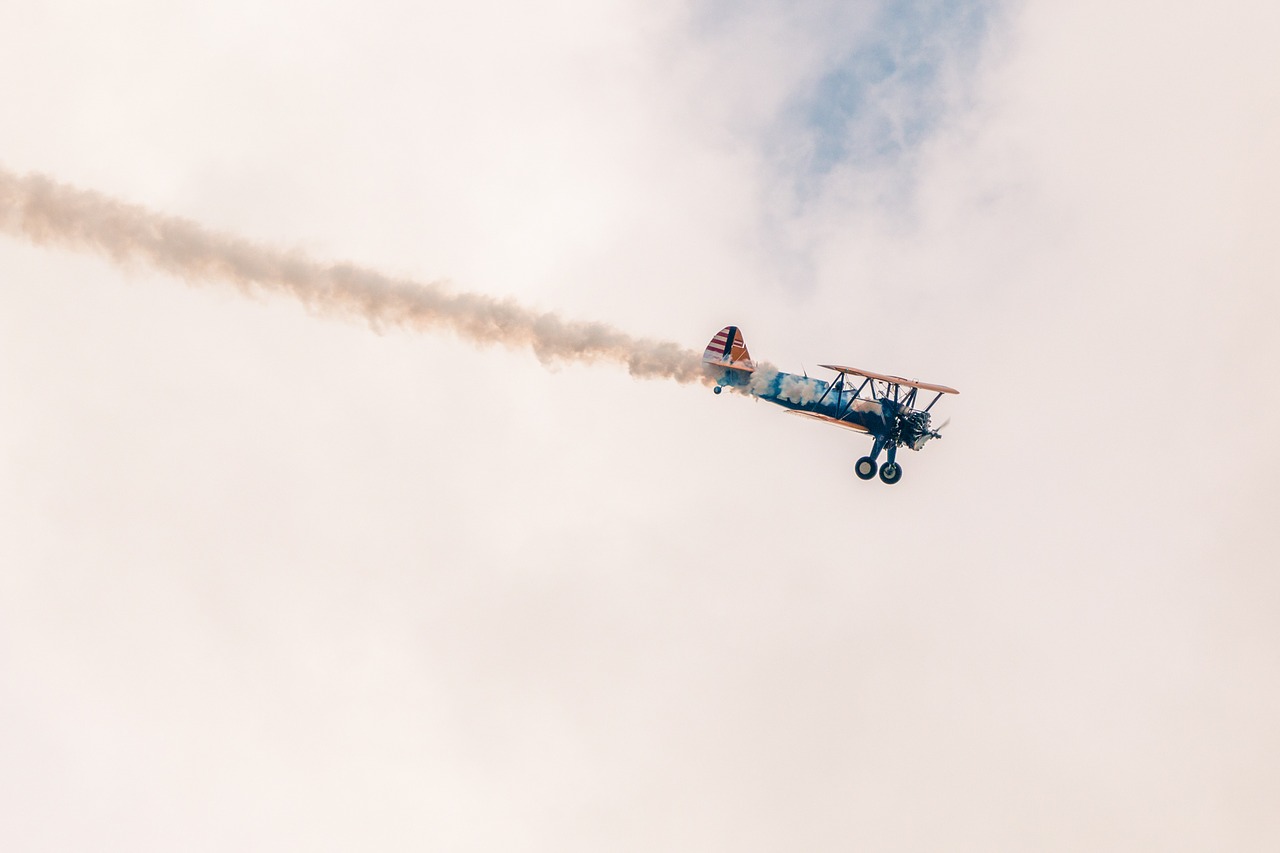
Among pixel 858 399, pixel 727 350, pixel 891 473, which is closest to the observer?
pixel 891 473

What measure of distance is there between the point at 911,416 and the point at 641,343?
10.6 m

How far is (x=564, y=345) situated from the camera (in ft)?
198

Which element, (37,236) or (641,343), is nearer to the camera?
(37,236)

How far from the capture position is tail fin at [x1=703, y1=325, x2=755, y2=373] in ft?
204

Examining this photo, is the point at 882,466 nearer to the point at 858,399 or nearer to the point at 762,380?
the point at 858,399

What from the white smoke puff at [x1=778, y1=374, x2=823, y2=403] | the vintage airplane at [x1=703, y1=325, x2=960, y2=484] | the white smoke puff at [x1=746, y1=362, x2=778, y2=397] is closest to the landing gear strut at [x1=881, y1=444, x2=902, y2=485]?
the vintage airplane at [x1=703, y1=325, x2=960, y2=484]

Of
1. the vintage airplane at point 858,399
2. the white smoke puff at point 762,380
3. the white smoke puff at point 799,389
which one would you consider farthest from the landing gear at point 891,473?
the white smoke puff at point 762,380

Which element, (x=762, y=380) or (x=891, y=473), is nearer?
(x=891, y=473)

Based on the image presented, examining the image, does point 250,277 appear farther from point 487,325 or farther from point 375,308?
point 487,325

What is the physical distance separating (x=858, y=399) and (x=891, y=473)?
3287mm

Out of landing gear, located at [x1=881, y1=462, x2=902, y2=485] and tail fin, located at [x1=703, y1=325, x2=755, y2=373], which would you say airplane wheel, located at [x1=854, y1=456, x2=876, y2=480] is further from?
tail fin, located at [x1=703, y1=325, x2=755, y2=373]

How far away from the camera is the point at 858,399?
60.2m

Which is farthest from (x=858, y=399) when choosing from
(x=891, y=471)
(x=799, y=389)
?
(x=891, y=471)

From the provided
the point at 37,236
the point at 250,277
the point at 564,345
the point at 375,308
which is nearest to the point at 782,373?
the point at 564,345
